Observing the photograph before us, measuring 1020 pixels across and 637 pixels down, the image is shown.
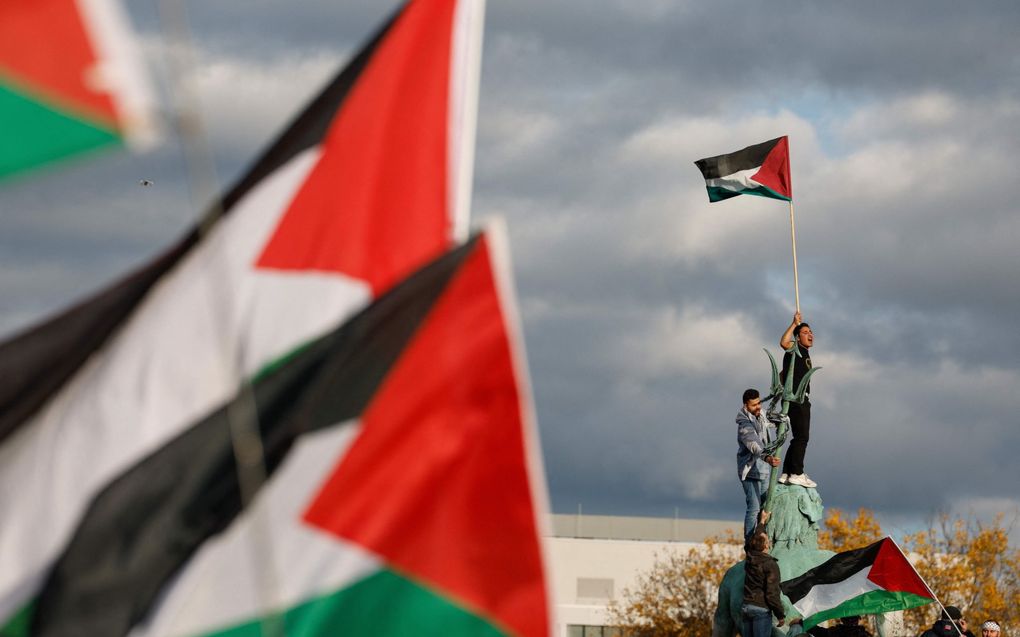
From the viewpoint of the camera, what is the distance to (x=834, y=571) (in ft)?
84.2

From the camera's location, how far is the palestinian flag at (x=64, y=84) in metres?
4.70

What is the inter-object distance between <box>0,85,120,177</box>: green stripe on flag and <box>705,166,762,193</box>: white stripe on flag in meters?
24.6

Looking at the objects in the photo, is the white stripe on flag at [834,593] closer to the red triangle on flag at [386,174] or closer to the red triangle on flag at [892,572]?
the red triangle on flag at [892,572]

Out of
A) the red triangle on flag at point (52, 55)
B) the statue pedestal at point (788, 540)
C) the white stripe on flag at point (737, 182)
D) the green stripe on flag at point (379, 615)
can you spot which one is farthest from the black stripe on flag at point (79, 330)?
the white stripe on flag at point (737, 182)

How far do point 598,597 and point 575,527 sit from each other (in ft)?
16.3

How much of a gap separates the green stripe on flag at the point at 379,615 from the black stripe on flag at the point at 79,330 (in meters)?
1.53

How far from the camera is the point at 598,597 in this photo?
8019 centimetres

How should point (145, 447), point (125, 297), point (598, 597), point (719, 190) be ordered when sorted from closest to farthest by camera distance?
point (145, 447) → point (125, 297) → point (719, 190) → point (598, 597)

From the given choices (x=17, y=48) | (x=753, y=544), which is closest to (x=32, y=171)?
(x=17, y=48)

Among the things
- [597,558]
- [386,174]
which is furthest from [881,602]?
[597,558]

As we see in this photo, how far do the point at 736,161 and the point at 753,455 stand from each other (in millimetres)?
4962

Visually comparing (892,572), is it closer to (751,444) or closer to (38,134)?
(751,444)

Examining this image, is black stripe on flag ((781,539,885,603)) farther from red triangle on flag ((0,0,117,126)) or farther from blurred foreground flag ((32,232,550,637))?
red triangle on flag ((0,0,117,126))

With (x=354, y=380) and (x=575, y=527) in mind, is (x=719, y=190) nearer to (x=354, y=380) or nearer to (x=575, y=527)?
(x=354, y=380)
